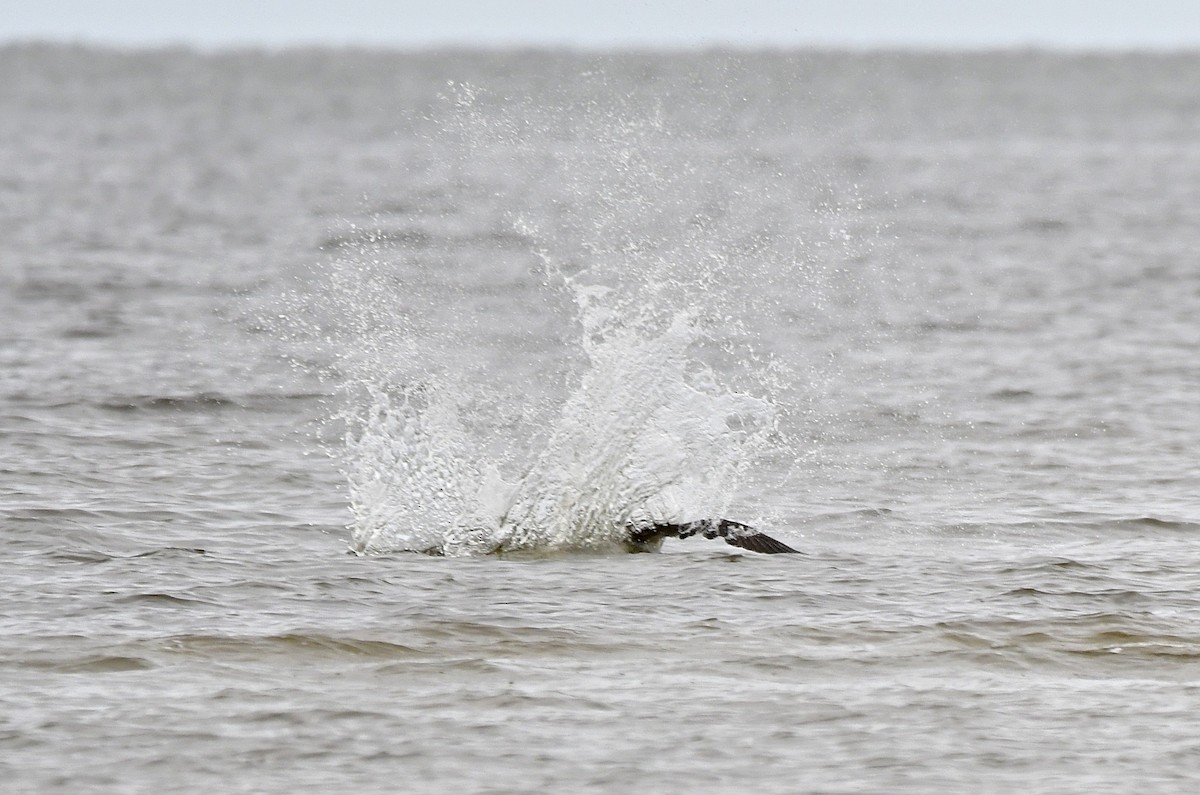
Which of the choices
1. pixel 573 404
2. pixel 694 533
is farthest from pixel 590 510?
pixel 573 404

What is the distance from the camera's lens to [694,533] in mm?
11508

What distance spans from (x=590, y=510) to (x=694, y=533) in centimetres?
64

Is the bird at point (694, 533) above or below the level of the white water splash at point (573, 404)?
below

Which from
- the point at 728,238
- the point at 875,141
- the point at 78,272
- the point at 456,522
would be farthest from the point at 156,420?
the point at 875,141

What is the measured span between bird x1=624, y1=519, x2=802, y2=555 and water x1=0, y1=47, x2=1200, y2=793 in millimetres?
126

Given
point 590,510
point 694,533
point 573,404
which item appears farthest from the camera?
point 573,404

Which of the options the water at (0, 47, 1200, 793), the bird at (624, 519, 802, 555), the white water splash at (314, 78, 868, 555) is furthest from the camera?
the white water splash at (314, 78, 868, 555)

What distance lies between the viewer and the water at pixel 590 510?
8.04 metres

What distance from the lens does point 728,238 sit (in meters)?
30.7

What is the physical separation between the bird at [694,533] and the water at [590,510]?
0.41ft

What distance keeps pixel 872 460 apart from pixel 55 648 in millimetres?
7054

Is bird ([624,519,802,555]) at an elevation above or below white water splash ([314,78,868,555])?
below

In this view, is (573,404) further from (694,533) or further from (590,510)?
(694,533)

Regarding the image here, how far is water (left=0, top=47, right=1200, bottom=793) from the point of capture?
316 inches
